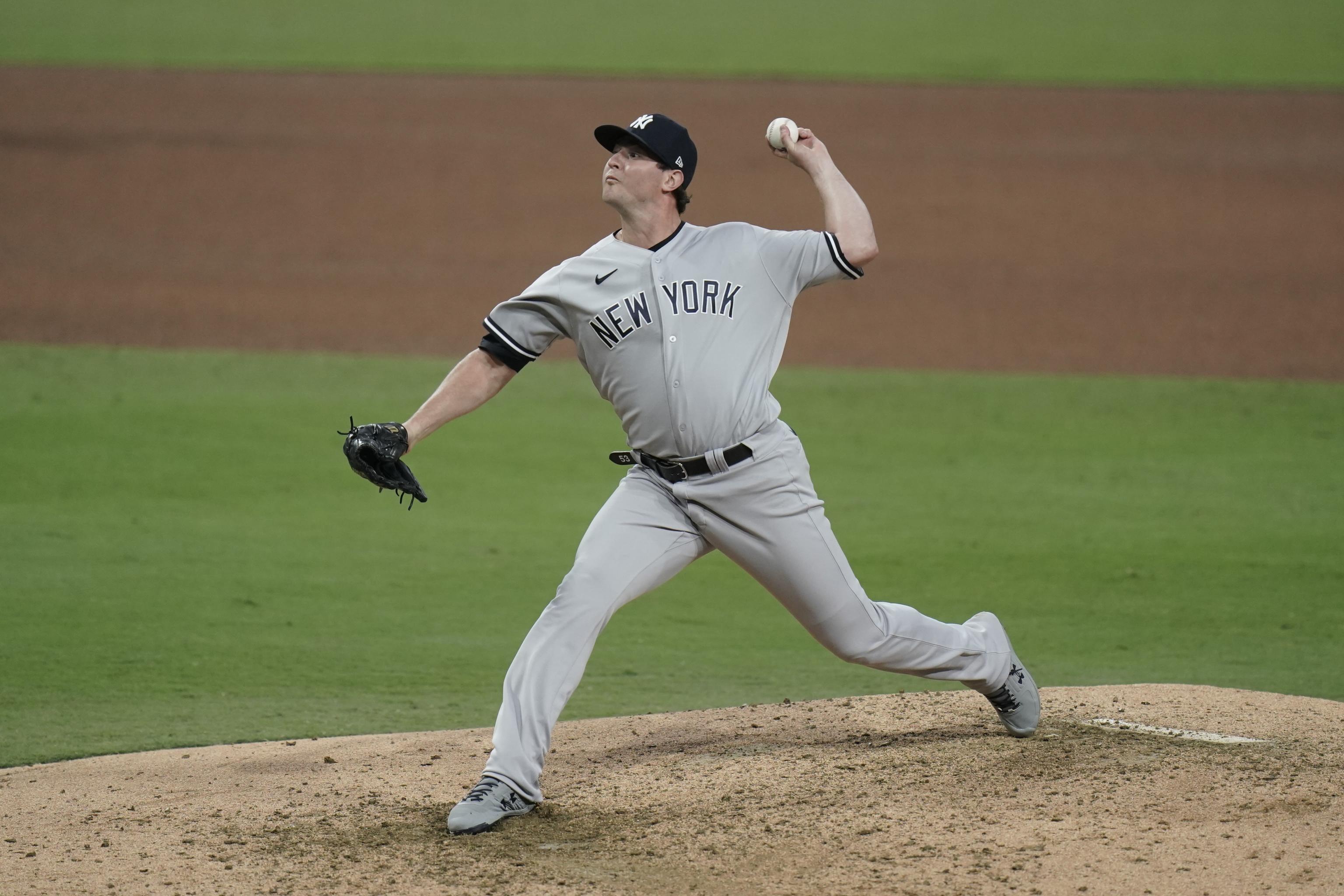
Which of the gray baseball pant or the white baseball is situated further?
the white baseball

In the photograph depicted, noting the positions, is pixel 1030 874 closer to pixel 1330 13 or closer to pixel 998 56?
pixel 998 56

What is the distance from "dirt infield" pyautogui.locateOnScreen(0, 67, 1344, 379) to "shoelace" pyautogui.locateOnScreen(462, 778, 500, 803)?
8.69 metres

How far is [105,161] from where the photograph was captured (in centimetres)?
1789

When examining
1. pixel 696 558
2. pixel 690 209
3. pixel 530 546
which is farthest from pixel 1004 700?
pixel 690 209

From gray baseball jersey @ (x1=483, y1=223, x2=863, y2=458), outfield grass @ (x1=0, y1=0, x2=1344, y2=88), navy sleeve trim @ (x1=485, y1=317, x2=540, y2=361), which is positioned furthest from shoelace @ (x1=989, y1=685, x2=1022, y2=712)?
outfield grass @ (x1=0, y1=0, x2=1344, y2=88)

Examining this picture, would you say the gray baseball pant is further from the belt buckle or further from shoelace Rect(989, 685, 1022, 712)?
shoelace Rect(989, 685, 1022, 712)

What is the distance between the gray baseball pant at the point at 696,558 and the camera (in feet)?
12.6

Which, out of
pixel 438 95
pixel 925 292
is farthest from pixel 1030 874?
pixel 438 95

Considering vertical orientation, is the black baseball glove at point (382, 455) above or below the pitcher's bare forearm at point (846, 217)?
below

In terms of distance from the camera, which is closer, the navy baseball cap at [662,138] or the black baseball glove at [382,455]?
the black baseball glove at [382,455]

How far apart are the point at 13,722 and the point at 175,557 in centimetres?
205

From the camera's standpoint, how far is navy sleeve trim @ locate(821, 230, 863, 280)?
159 inches

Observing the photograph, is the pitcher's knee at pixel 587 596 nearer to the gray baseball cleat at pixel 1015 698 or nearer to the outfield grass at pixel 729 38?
the gray baseball cleat at pixel 1015 698

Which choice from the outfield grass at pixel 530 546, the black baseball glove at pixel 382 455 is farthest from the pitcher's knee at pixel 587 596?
the outfield grass at pixel 530 546
